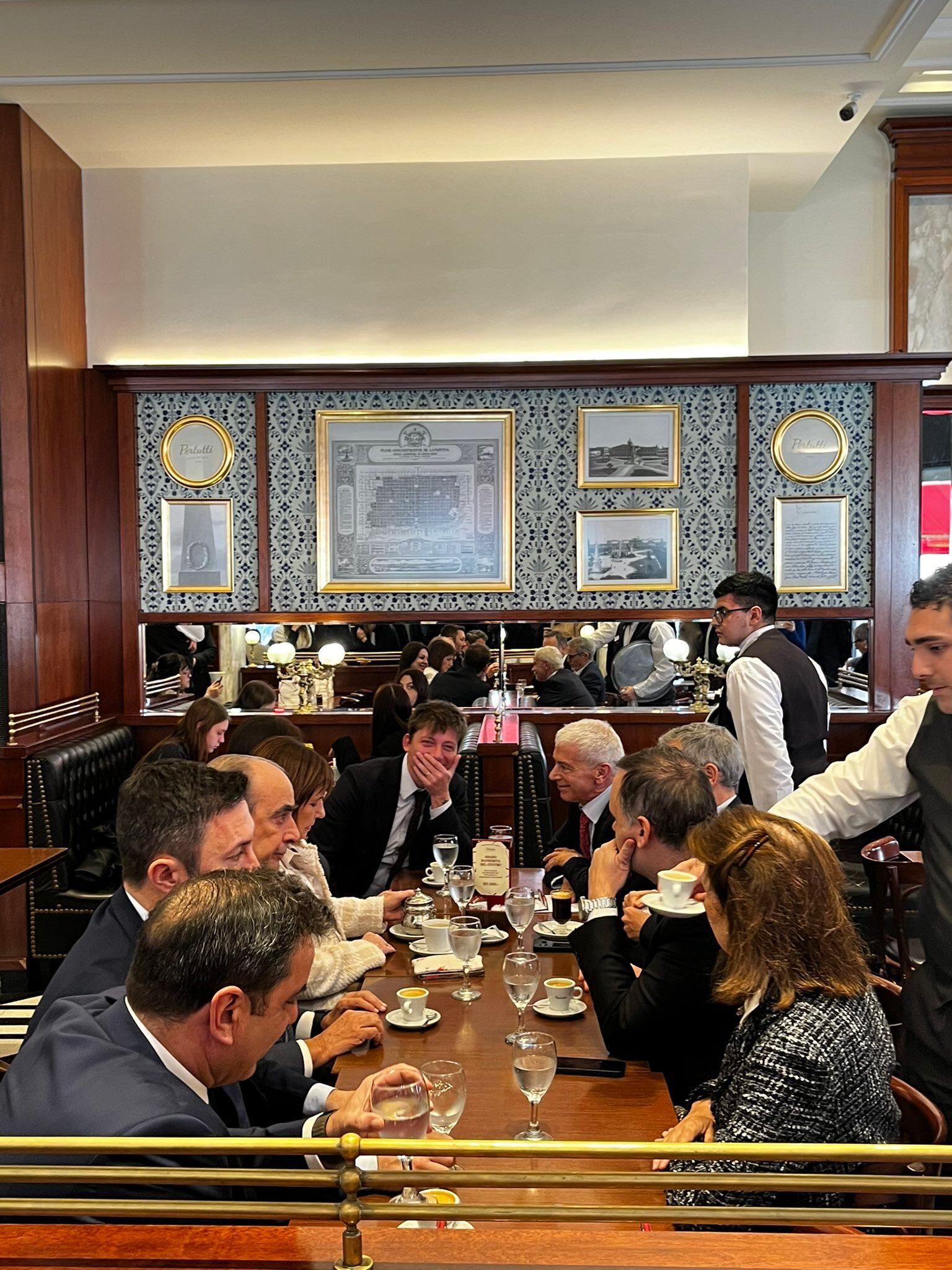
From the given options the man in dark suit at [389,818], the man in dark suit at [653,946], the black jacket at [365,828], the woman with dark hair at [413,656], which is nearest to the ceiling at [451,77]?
the woman with dark hair at [413,656]

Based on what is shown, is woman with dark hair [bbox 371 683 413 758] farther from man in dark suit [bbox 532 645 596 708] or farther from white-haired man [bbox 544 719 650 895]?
man in dark suit [bbox 532 645 596 708]

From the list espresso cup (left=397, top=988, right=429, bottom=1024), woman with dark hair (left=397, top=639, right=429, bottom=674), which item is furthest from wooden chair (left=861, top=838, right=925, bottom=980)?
woman with dark hair (left=397, top=639, right=429, bottom=674)

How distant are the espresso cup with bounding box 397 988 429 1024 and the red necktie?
1.65m

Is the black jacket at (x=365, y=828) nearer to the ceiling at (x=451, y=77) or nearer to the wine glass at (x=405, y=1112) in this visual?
the wine glass at (x=405, y=1112)

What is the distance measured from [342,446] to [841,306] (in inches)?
144

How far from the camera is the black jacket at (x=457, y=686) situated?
7113 millimetres

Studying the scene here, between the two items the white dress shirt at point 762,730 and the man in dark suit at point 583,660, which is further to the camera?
the man in dark suit at point 583,660

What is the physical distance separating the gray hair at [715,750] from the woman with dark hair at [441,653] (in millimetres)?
3487

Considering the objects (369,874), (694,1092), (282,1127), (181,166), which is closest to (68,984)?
(282,1127)

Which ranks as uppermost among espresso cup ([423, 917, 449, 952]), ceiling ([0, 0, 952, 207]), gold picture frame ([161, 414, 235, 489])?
ceiling ([0, 0, 952, 207])

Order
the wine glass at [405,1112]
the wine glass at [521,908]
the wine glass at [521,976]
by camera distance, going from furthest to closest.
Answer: the wine glass at [521,908]
the wine glass at [521,976]
the wine glass at [405,1112]

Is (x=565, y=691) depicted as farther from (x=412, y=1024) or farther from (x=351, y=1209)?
(x=351, y=1209)

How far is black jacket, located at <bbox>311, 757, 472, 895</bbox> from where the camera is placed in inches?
175

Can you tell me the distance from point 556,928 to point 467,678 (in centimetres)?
393
